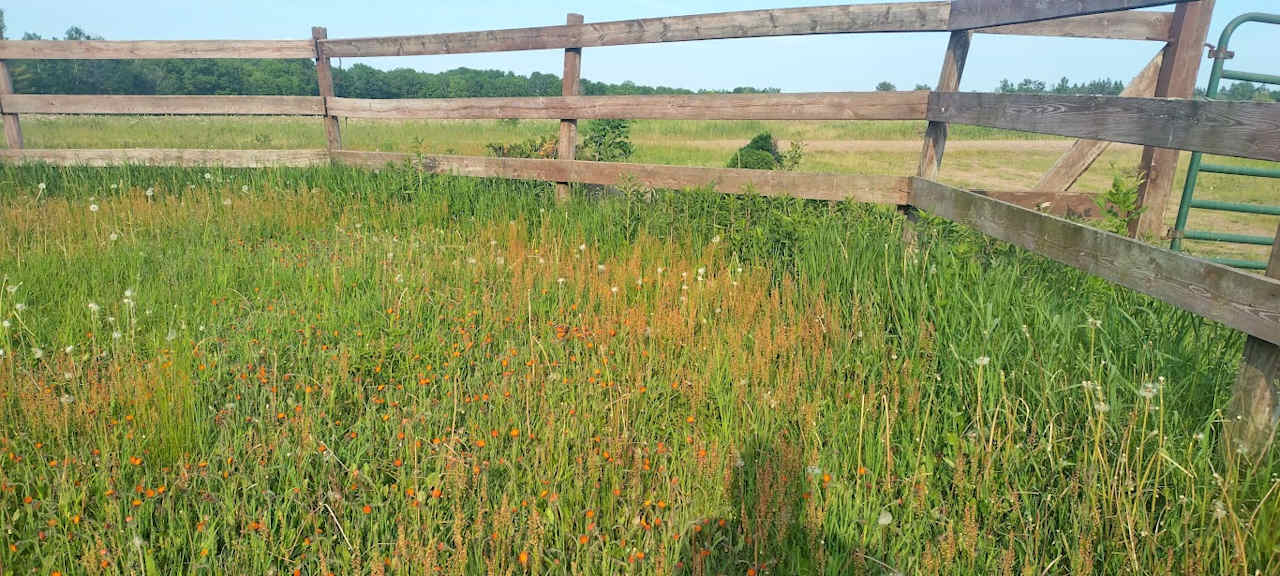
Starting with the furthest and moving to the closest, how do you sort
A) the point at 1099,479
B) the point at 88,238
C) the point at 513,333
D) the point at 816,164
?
the point at 816,164, the point at 88,238, the point at 513,333, the point at 1099,479

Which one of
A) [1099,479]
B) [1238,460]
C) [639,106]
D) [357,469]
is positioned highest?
[639,106]

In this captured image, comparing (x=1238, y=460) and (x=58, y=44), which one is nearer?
(x=1238, y=460)

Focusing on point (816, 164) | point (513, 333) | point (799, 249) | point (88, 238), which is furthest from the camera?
point (816, 164)

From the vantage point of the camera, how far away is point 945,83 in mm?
4926

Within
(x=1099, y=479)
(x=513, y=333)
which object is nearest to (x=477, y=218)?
(x=513, y=333)

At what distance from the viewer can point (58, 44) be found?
902 cm

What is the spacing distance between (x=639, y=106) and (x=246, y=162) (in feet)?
18.6

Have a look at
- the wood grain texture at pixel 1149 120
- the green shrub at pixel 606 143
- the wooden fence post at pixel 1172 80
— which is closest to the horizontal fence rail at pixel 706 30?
the wooden fence post at pixel 1172 80

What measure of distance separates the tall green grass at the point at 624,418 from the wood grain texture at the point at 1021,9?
1330 millimetres

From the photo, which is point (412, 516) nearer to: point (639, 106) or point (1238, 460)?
point (1238, 460)

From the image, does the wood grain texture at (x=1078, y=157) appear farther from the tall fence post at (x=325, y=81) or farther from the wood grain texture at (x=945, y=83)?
the tall fence post at (x=325, y=81)

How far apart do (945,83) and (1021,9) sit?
34.2 inches

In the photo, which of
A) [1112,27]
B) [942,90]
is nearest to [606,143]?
[942,90]

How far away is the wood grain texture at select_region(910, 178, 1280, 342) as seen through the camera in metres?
2.26
